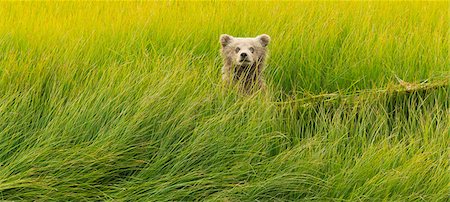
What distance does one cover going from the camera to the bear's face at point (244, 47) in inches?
151

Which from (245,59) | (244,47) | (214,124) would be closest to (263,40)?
(244,47)

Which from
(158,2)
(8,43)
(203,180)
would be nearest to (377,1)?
(158,2)

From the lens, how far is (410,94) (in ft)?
11.7

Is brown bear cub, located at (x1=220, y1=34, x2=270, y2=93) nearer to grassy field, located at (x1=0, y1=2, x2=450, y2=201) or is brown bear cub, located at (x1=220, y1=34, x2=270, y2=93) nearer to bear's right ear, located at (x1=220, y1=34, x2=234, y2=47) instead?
bear's right ear, located at (x1=220, y1=34, x2=234, y2=47)

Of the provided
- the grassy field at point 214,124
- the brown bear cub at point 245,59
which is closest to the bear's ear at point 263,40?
the brown bear cub at point 245,59

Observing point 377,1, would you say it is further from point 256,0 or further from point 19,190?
point 19,190

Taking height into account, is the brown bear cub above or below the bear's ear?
below

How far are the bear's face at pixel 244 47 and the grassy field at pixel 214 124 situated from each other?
0.46ft

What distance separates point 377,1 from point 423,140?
3.25 meters

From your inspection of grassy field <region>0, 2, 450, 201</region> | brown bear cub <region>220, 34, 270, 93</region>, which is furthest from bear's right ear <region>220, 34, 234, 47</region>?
grassy field <region>0, 2, 450, 201</region>

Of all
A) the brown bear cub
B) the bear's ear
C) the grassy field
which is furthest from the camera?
the bear's ear

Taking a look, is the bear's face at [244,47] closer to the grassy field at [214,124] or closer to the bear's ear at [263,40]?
the bear's ear at [263,40]

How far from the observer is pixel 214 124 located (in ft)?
9.36

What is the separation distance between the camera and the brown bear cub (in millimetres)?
3791
